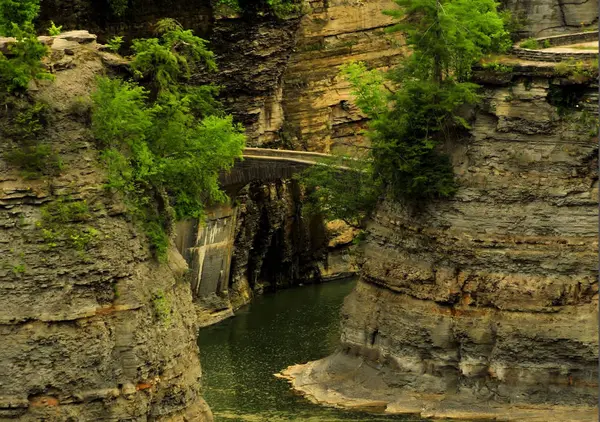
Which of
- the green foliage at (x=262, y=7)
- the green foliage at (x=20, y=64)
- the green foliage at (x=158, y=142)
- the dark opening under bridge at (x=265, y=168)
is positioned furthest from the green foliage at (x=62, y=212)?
the green foliage at (x=262, y=7)

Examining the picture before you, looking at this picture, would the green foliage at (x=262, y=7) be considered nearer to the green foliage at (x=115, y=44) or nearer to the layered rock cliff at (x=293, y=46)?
the layered rock cliff at (x=293, y=46)

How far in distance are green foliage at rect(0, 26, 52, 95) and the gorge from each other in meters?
0.61

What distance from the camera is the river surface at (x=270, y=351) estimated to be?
6388 centimetres

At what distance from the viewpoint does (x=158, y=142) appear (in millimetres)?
52281

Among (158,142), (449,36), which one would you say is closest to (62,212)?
(158,142)

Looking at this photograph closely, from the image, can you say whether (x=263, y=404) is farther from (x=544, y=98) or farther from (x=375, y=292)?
(x=544, y=98)

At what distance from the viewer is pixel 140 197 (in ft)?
161

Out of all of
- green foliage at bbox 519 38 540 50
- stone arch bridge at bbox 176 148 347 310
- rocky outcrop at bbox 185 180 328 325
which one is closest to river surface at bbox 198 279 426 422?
rocky outcrop at bbox 185 180 328 325

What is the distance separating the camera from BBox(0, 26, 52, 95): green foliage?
46531 millimetres

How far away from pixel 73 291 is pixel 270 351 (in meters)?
26.4

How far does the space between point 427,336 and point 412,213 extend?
427cm

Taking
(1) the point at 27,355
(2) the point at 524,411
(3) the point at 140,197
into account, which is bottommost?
(2) the point at 524,411

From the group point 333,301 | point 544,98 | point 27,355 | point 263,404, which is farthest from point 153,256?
point 333,301

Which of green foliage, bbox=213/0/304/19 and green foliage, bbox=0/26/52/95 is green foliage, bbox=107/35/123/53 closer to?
green foliage, bbox=0/26/52/95
